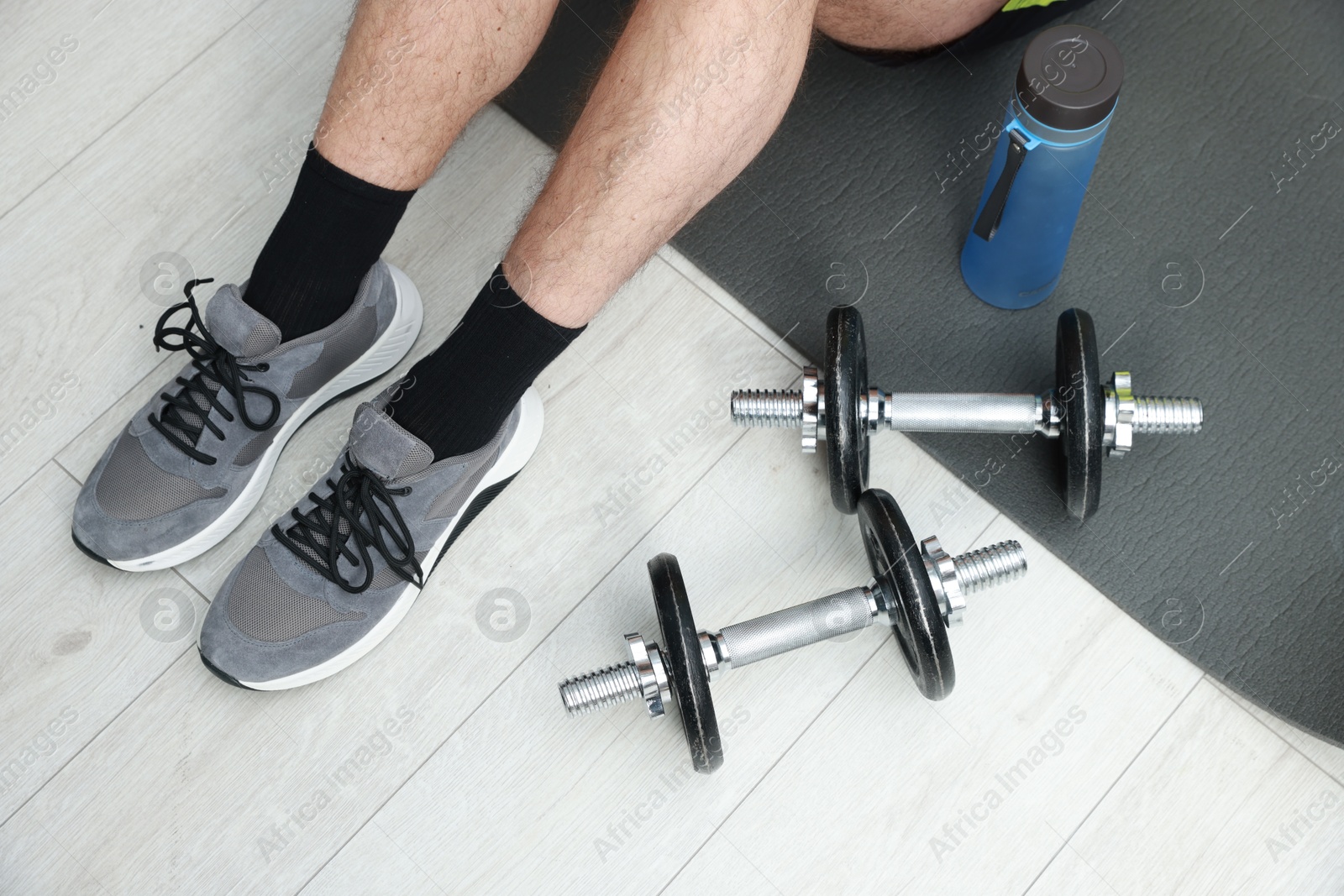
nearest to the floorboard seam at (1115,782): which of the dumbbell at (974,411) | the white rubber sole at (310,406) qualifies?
the dumbbell at (974,411)

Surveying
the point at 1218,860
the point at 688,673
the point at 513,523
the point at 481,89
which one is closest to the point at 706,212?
the point at 481,89

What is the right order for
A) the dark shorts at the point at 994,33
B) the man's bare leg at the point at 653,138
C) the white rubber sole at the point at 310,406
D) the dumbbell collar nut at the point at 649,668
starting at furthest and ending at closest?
the dark shorts at the point at 994,33 → the white rubber sole at the point at 310,406 → the dumbbell collar nut at the point at 649,668 → the man's bare leg at the point at 653,138

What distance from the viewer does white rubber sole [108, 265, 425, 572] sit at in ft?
3.22

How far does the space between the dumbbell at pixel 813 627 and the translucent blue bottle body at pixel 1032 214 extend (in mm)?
311

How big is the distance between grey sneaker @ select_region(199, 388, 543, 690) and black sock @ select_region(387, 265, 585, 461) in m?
0.03

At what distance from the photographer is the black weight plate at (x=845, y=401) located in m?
0.90

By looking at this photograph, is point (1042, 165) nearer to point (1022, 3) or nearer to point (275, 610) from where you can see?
point (1022, 3)

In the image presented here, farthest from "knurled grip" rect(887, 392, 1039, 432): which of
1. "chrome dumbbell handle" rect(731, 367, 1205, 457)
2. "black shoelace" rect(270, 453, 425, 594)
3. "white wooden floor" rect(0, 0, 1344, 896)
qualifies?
"black shoelace" rect(270, 453, 425, 594)

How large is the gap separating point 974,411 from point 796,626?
0.90ft

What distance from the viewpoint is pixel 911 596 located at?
2.68 feet

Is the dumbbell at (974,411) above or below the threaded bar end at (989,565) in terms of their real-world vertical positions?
above

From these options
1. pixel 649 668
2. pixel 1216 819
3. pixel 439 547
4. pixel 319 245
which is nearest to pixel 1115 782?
pixel 1216 819

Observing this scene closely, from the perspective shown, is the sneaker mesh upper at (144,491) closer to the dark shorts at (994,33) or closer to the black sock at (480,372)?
the black sock at (480,372)

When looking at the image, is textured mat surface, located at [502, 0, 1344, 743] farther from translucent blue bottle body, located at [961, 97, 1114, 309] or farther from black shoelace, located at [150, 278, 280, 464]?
→ black shoelace, located at [150, 278, 280, 464]
